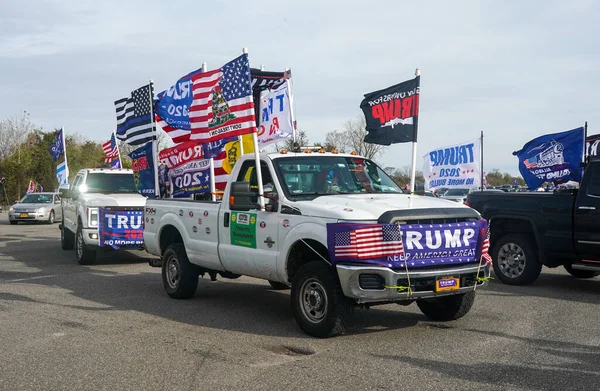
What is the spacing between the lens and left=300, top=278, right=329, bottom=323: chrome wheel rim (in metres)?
7.03

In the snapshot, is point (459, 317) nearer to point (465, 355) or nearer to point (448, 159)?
point (465, 355)

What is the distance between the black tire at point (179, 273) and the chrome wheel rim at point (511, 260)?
5086 millimetres

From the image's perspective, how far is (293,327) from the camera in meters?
7.80

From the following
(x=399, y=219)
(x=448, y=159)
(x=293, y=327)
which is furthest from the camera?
(x=448, y=159)

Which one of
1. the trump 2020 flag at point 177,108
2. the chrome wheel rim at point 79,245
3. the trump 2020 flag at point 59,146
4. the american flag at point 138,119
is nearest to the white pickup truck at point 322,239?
the trump 2020 flag at point 177,108

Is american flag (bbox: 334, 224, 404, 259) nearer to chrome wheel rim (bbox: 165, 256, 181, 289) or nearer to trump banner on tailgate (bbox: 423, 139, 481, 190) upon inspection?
chrome wheel rim (bbox: 165, 256, 181, 289)

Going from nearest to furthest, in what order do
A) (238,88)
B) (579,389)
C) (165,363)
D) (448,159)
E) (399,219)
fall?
(579,389) → (165,363) → (399,219) → (238,88) → (448,159)

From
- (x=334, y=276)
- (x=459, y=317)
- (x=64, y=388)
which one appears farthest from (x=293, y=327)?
(x=64, y=388)

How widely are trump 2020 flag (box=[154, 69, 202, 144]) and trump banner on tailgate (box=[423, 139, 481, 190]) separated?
458 inches

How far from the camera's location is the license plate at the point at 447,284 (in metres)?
6.82

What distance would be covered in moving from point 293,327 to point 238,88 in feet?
11.0

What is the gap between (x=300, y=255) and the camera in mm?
7656

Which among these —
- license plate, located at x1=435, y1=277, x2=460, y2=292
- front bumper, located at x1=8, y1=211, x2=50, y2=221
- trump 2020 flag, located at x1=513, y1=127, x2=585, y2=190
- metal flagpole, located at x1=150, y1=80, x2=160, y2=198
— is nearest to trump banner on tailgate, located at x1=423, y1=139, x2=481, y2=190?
trump 2020 flag, located at x1=513, y1=127, x2=585, y2=190

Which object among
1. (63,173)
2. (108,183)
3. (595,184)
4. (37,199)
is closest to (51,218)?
(37,199)
